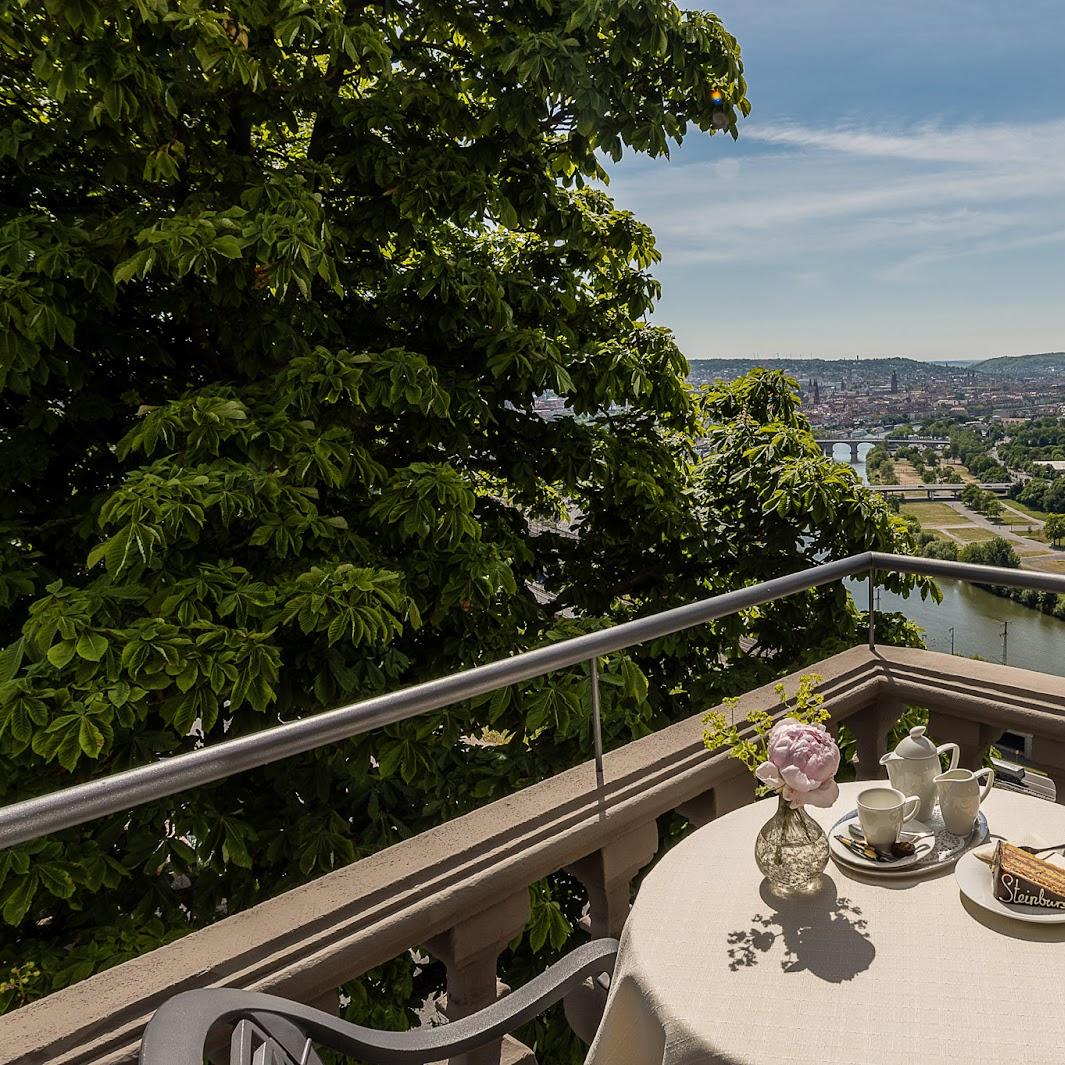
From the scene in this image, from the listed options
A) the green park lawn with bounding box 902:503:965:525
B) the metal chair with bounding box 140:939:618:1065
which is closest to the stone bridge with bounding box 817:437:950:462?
the green park lawn with bounding box 902:503:965:525

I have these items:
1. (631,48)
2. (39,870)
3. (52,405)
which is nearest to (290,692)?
(39,870)

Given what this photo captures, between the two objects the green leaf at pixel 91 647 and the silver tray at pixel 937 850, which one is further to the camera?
the green leaf at pixel 91 647

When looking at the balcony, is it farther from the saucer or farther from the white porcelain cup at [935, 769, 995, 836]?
the white porcelain cup at [935, 769, 995, 836]

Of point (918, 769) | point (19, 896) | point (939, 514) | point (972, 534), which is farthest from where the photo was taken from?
point (939, 514)

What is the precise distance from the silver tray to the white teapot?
33 mm

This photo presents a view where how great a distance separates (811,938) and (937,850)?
0.98 ft

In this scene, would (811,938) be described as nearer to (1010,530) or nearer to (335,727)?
(335,727)

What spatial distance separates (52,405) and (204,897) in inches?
79.2

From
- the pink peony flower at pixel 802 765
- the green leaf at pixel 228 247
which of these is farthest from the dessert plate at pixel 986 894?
the green leaf at pixel 228 247

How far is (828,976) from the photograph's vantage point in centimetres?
95

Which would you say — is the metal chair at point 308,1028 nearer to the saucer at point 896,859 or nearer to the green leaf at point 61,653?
the saucer at point 896,859

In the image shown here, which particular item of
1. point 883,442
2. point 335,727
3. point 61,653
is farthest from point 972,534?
point 335,727

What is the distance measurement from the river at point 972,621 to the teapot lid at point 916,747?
10.1 ft

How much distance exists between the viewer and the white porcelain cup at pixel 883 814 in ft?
3.79
